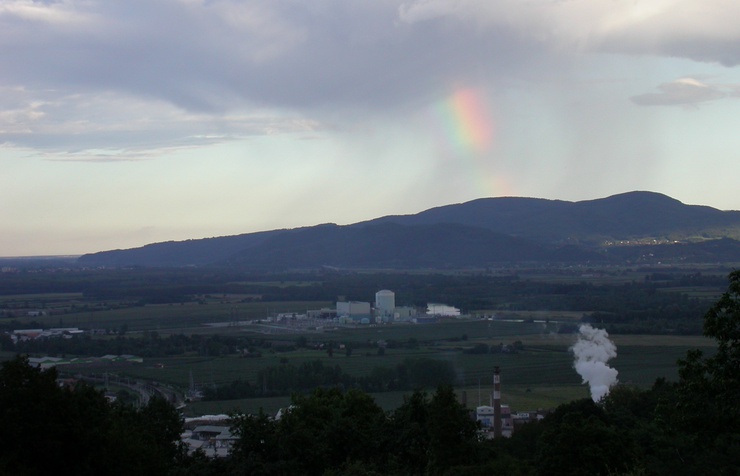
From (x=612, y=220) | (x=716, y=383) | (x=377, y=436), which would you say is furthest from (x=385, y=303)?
(x=612, y=220)

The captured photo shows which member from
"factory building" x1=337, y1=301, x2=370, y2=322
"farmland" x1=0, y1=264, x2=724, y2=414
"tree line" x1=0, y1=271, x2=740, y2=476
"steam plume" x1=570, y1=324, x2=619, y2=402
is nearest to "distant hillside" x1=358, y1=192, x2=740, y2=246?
"farmland" x1=0, y1=264, x2=724, y2=414

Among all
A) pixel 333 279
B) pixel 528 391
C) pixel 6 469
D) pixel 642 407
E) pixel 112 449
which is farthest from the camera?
pixel 333 279

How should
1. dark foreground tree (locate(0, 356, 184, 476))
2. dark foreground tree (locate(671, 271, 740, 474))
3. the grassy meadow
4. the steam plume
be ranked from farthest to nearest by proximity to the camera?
the grassy meadow, the steam plume, dark foreground tree (locate(0, 356, 184, 476)), dark foreground tree (locate(671, 271, 740, 474))

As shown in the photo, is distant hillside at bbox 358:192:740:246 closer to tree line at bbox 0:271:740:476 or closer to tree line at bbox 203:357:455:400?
tree line at bbox 203:357:455:400

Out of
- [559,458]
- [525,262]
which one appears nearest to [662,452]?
[559,458]

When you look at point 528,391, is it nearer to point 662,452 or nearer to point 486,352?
point 486,352

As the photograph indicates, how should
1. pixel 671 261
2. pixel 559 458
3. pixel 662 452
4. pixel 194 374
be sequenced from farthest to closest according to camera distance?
pixel 671 261 → pixel 194 374 → pixel 559 458 → pixel 662 452

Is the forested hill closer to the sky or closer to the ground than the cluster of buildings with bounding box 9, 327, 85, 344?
closer to the sky
